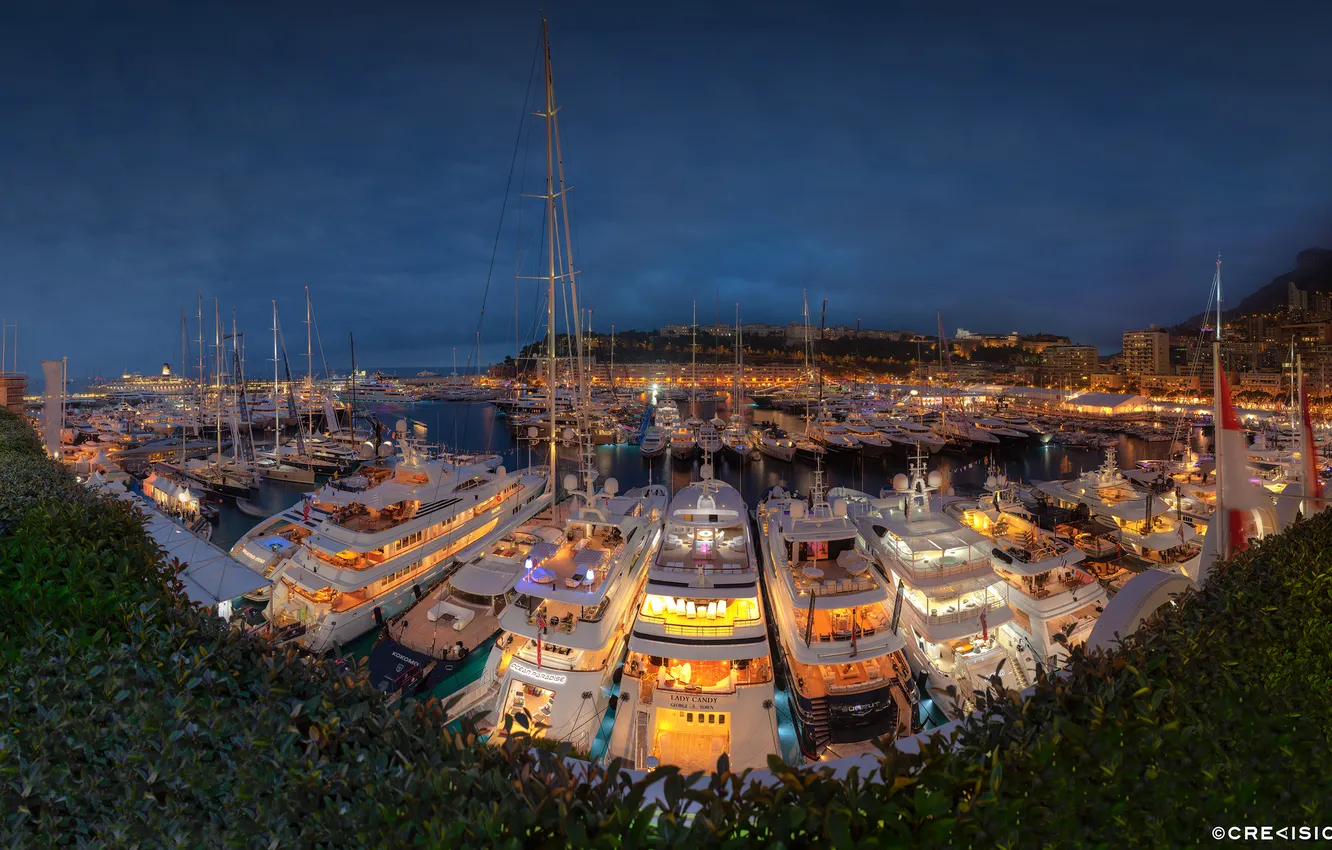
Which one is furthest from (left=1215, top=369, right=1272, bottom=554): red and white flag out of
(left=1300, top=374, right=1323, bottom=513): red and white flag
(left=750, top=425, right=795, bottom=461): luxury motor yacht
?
(left=750, top=425, right=795, bottom=461): luxury motor yacht

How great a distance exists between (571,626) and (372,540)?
23.7ft

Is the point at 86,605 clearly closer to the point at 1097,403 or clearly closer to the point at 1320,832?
the point at 1320,832

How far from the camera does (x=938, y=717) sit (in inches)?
393

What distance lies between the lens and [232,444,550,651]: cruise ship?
12820 millimetres

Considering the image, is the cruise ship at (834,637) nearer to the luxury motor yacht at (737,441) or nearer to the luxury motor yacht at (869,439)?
the luxury motor yacht at (737,441)

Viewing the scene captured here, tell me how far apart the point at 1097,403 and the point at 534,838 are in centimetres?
7511

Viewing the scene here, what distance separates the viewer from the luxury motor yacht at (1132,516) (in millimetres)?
15984

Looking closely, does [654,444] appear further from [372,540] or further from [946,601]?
[946,601]

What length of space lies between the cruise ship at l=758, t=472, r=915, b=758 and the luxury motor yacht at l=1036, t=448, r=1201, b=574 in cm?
976

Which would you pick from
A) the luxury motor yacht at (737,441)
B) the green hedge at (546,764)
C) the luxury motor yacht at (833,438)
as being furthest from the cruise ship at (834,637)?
the luxury motor yacht at (833,438)

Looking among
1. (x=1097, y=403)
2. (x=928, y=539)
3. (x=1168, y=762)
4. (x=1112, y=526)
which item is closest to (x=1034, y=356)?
(x=1097, y=403)

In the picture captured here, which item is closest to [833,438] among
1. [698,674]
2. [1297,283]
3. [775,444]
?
[775,444]

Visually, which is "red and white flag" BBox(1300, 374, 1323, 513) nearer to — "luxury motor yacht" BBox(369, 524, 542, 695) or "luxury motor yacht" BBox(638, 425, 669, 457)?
"luxury motor yacht" BBox(369, 524, 542, 695)

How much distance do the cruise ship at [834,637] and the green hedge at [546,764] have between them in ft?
20.6
